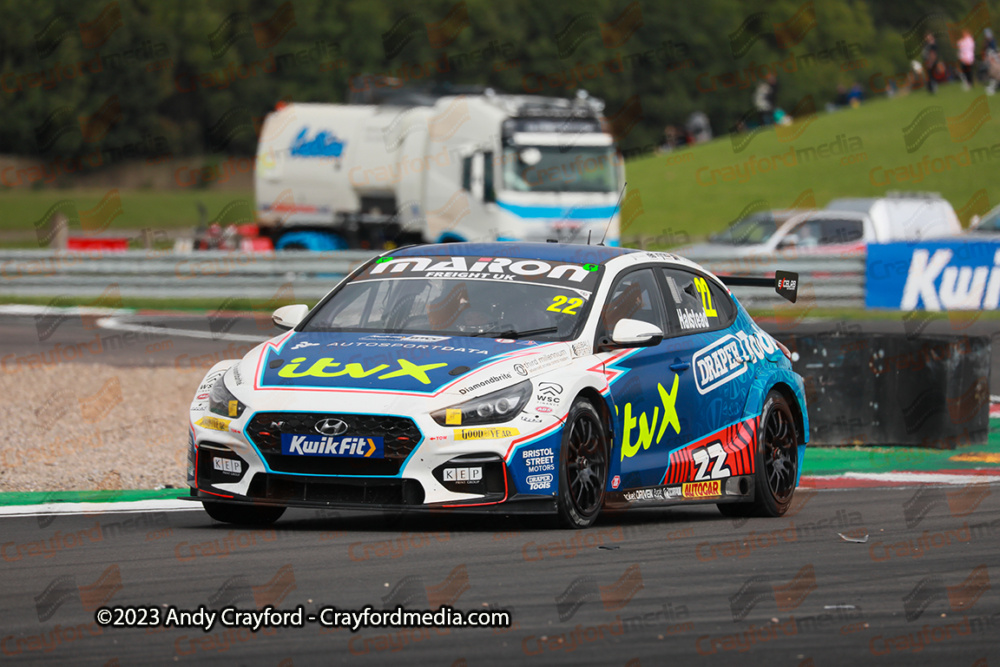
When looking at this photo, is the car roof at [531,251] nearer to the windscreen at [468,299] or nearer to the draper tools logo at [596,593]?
the windscreen at [468,299]

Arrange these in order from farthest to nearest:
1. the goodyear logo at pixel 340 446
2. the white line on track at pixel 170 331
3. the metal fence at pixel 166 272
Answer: the metal fence at pixel 166 272, the white line on track at pixel 170 331, the goodyear logo at pixel 340 446

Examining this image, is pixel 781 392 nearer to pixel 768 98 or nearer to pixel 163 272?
pixel 163 272

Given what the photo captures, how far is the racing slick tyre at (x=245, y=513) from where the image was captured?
7.82 m

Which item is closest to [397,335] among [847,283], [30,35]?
[847,283]

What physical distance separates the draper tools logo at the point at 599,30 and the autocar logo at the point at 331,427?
255ft

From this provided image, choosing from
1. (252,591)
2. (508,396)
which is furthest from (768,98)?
(252,591)

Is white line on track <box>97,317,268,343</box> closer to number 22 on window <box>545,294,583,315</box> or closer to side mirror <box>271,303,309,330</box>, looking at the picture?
side mirror <box>271,303,309,330</box>

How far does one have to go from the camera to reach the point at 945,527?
8.09m

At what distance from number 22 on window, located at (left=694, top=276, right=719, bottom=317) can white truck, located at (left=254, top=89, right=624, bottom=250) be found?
1597cm

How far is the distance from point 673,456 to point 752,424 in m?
0.76

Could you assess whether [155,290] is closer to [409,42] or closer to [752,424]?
[752,424]

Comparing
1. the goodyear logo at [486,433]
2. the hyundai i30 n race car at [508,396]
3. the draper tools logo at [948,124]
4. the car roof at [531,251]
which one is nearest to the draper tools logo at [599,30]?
the draper tools logo at [948,124]

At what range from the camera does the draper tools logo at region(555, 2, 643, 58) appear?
83.6 meters

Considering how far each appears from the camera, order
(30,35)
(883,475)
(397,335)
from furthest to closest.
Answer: (30,35)
(883,475)
(397,335)
